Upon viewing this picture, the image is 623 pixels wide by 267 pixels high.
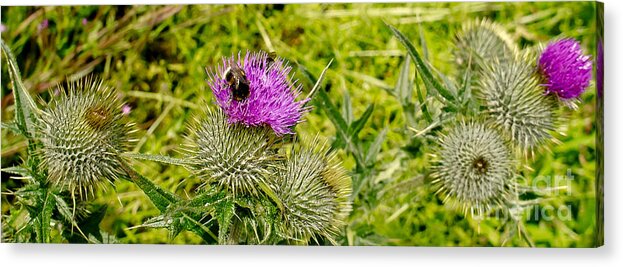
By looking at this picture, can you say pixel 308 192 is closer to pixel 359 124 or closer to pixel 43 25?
pixel 359 124

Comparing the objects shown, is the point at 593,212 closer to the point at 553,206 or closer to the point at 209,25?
the point at 553,206

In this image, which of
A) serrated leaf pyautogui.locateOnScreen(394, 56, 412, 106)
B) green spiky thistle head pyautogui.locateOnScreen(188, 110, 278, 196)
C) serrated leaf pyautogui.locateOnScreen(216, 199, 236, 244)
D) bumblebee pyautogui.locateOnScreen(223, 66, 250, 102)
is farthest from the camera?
serrated leaf pyautogui.locateOnScreen(394, 56, 412, 106)

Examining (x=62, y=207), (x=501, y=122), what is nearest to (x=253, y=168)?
(x=62, y=207)

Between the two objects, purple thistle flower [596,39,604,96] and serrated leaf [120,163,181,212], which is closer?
serrated leaf [120,163,181,212]

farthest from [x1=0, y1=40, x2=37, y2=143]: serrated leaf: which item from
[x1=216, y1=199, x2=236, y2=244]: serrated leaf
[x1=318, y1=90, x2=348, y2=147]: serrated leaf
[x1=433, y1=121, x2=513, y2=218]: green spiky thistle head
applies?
[x1=433, y1=121, x2=513, y2=218]: green spiky thistle head

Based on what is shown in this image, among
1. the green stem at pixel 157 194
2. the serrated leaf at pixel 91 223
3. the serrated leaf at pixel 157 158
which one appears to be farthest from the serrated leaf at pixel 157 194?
the serrated leaf at pixel 91 223

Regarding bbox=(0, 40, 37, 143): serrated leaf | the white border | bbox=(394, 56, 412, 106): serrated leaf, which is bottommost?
the white border

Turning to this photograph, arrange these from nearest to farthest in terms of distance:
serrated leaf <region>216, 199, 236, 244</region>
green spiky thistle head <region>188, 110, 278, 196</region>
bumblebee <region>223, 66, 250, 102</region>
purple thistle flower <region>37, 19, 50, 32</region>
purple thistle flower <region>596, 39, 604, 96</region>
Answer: serrated leaf <region>216, 199, 236, 244</region> → bumblebee <region>223, 66, 250, 102</region> → green spiky thistle head <region>188, 110, 278, 196</region> → purple thistle flower <region>596, 39, 604, 96</region> → purple thistle flower <region>37, 19, 50, 32</region>

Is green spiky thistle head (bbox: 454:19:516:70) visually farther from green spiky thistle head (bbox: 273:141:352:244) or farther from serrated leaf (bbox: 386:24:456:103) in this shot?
green spiky thistle head (bbox: 273:141:352:244)
